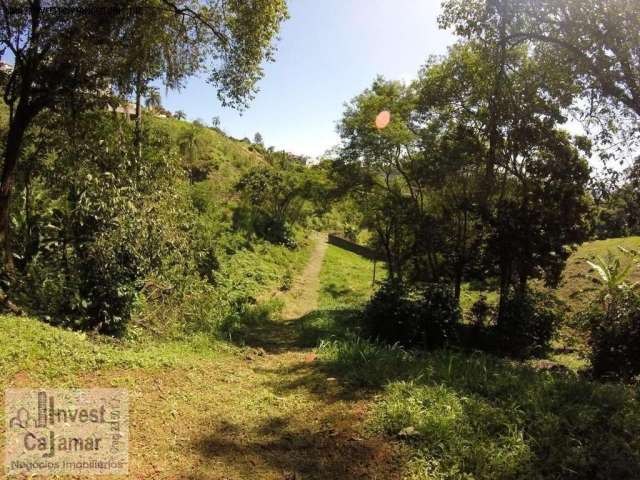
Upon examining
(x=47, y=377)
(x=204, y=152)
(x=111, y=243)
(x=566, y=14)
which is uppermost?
(x=204, y=152)

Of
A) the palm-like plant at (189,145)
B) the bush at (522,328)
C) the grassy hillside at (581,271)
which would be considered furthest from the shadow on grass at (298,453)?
the palm-like plant at (189,145)

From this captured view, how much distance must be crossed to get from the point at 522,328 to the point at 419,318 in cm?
388

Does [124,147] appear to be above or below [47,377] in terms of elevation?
above

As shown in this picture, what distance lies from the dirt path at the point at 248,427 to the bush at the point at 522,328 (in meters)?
6.81

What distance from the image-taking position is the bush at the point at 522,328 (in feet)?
36.0

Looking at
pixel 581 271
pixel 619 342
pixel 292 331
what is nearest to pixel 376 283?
pixel 292 331

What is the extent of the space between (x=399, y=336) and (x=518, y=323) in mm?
3980

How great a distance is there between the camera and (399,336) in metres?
9.09

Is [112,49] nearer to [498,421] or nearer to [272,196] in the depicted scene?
[498,421]

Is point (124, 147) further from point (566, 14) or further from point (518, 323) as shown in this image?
point (518, 323)

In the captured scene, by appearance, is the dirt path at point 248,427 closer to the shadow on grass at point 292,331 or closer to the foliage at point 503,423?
the foliage at point 503,423

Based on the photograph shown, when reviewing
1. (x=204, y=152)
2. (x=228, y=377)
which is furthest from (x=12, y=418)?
(x=204, y=152)

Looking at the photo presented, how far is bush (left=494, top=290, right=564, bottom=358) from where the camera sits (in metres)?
11.0

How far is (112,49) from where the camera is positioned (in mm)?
6906
